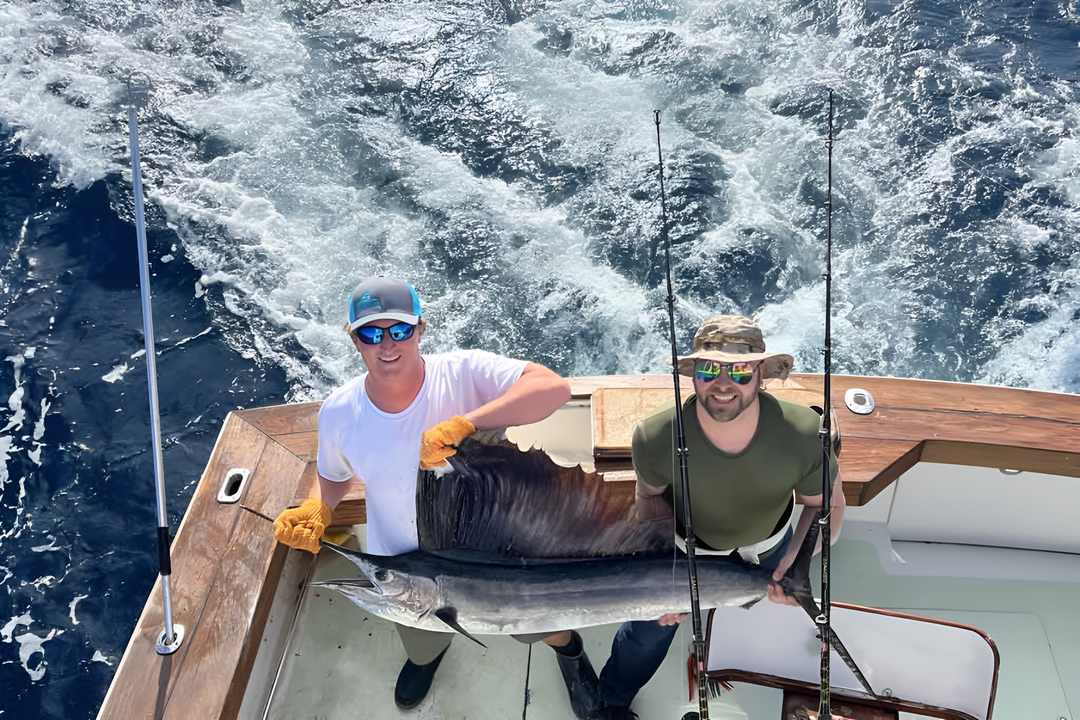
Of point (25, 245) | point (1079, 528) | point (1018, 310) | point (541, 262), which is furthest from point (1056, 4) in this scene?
point (25, 245)

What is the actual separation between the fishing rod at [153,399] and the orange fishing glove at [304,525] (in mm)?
252

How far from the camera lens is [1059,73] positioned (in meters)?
6.16

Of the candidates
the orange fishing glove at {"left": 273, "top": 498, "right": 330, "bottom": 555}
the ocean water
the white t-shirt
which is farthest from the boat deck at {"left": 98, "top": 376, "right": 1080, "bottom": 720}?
the ocean water

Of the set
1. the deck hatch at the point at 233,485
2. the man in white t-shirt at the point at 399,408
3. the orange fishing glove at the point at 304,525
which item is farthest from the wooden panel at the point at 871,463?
the deck hatch at the point at 233,485

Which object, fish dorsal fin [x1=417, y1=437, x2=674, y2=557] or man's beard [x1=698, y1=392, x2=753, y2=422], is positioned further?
fish dorsal fin [x1=417, y1=437, x2=674, y2=557]

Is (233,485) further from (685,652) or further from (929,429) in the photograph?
(929,429)

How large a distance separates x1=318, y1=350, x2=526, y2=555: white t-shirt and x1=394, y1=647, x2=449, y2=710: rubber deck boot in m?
0.55

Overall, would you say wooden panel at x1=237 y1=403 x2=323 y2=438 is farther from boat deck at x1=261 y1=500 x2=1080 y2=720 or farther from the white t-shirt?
the white t-shirt

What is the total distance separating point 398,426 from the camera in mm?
1651

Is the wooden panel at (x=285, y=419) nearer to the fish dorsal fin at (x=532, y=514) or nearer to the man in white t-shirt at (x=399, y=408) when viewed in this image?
the man in white t-shirt at (x=399, y=408)

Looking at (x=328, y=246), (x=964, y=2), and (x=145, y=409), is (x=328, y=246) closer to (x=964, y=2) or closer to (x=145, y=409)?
(x=145, y=409)

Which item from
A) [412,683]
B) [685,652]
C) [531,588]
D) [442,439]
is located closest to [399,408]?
[442,439]

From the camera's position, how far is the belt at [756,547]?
1.69 m

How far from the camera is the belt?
1692 mm
